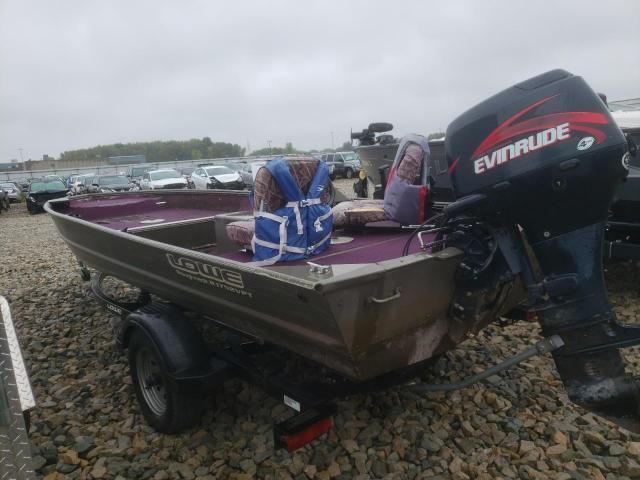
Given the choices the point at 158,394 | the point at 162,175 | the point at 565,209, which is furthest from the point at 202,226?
the point at 162,175

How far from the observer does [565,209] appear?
6.49 ft

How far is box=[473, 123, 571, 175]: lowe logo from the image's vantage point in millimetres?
1954

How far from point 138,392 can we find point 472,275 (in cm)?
225

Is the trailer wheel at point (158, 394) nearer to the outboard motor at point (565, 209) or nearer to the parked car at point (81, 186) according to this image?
the outboard motor at point (565, 209)

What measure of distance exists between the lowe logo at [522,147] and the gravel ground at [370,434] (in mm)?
1529

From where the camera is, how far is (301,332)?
221 centimetres

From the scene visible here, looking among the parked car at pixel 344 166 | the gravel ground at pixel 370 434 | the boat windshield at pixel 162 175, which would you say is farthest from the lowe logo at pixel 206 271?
the parked car at pixel 344 166

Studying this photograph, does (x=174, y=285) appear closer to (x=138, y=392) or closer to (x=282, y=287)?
(x=138, y=392)

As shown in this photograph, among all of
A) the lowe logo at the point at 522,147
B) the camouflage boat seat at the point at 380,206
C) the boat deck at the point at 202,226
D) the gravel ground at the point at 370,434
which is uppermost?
the lowe logo at the point at 522,147

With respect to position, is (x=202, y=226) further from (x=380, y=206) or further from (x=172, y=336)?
(x=172, y=336)

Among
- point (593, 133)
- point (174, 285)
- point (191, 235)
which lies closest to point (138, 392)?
point (174, 285)

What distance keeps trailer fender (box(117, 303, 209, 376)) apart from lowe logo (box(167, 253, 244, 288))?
0.35 metres

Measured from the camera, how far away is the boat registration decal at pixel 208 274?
240 centimetres

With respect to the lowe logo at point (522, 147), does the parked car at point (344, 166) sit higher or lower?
lower
